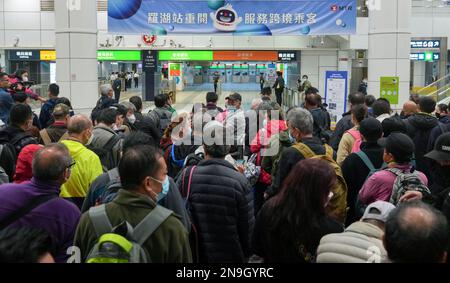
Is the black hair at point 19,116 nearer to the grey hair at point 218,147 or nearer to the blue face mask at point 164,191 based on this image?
the grey hair at point 218,147

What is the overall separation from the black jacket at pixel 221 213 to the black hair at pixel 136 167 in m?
0.87

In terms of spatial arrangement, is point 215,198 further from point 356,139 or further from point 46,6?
point 46,6

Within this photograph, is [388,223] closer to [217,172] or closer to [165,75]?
[217,172]

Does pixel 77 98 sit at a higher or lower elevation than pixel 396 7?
lower

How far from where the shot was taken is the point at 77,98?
12.4 m

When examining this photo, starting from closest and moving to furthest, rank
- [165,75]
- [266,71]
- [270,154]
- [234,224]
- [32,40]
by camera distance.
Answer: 1. [234,224]
2. [270,154]
3. [32,40]
4. [165,75]
5. [266,71]

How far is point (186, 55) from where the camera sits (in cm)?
2780

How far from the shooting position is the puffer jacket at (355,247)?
2648mm

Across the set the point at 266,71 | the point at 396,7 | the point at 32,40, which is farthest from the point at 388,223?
the point at 266,71

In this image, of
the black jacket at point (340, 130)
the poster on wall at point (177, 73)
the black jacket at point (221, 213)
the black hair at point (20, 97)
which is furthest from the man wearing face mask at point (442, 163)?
the poster on wall at point (177, 73)

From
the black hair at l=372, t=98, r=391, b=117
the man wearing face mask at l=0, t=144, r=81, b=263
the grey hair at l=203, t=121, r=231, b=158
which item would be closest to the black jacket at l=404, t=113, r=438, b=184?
the black hair at l=372, t=98, r=391, b=117

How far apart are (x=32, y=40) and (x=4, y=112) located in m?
20.2

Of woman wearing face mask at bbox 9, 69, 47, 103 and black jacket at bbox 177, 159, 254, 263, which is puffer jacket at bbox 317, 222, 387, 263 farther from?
woman wearing face mask at bbox 9, 69, 47, 103

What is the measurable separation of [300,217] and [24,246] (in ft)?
5.38
